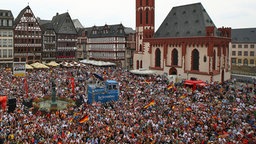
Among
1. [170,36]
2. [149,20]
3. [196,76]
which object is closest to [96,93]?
[196,76]

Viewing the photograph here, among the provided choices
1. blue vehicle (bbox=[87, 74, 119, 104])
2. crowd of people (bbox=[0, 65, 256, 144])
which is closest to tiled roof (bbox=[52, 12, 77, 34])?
crowd of people (bbox=[0, 65, 256, 144])

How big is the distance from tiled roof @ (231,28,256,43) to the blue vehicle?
68362 mm

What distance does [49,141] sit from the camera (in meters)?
19.8

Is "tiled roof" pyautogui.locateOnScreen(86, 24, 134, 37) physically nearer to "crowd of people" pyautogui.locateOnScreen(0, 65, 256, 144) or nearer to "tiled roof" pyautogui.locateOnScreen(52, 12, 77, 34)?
"tiled roof" pyautogui.locateOnScreen(52, 12, 77, 34)

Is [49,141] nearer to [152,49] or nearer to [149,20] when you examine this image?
[152,49]

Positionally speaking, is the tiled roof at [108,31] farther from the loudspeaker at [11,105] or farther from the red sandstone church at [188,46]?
the loudspeaker at [11,105]

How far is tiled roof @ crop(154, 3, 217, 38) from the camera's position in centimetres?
5253

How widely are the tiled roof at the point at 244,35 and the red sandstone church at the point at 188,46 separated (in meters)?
38.1

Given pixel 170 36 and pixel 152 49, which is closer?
pixel 170 36

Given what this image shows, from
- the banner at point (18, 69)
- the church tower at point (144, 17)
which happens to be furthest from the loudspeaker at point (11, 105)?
the church tower at point (144, 17)

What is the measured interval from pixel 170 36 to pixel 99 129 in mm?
39020

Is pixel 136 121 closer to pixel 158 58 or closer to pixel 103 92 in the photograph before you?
pixel 103 92

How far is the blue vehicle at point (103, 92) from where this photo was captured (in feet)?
106

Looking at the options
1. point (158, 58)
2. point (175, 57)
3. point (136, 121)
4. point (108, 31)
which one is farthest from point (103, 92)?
point (108, 31)
